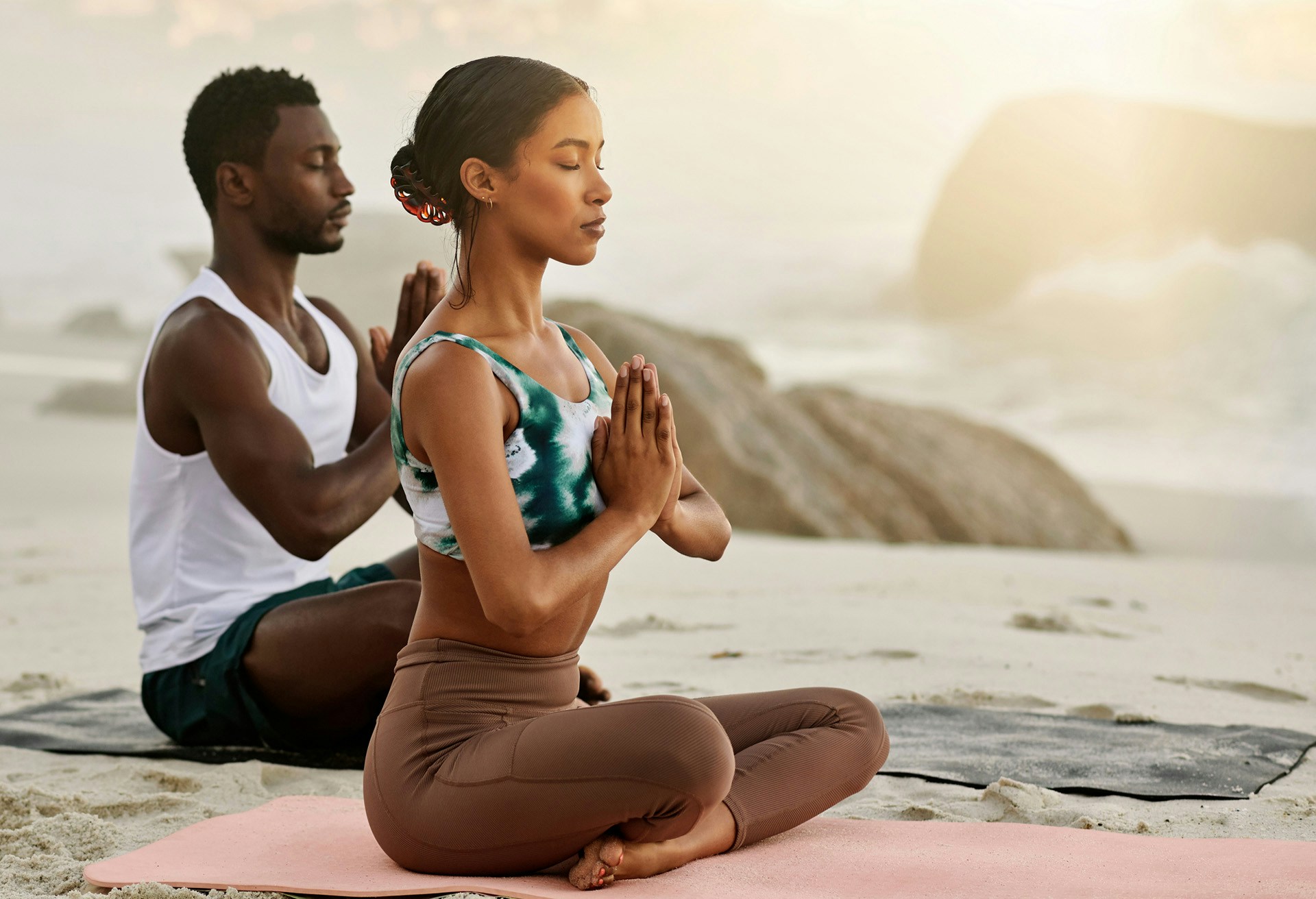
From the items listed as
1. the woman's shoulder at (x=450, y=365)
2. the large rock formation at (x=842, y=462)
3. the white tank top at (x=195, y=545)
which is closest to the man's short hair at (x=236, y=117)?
the white tank top at (x=195, y=545)

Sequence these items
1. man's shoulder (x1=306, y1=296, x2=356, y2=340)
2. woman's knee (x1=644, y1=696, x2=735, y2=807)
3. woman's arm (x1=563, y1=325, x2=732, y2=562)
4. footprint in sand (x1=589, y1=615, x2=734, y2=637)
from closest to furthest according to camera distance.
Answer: woman's knee (x1=644, y1=696, x2=735, y2=807) < woman's arm (x1=563, y1=325, x2=732, y2=562) < man's shoulder (x1=306, y1=296, x2=356, y2=340) < footprint in sand (x1=589, y1=615, x2=734, y2=637)

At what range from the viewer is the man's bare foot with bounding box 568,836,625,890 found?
67.9 inches

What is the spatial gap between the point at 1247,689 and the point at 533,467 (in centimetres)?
234

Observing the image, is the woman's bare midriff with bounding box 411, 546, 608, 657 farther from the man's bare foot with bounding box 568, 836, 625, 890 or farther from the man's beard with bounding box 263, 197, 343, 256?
the man's beard with bounding box 263, 197, 343, 256

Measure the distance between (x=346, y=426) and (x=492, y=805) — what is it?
144cm

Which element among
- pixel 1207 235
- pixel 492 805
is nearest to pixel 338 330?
pixel 492 805

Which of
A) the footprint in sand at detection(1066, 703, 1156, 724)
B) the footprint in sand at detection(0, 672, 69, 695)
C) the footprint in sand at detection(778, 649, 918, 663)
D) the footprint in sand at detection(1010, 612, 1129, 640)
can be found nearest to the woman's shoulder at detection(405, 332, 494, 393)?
the footprint in sand at detection(1066, 703, 1156, 724)

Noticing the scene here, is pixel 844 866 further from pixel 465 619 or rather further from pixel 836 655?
pixel 836 655

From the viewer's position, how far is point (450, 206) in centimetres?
190

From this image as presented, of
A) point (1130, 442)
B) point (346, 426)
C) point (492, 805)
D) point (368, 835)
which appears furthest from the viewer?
point (1130, 442)

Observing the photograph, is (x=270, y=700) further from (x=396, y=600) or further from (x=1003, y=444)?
(x=1003, y=444)

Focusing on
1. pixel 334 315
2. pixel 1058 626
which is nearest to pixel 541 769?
pixel 334 315

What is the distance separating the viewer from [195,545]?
107 inches

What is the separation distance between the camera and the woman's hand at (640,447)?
176cm
